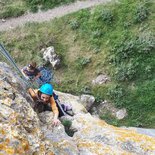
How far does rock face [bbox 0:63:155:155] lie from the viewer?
9.77 m

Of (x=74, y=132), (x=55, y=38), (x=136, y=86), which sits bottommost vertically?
(x=136, y=86)

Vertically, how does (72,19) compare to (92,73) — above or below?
above

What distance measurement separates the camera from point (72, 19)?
1225 inches

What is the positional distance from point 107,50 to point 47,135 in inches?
657

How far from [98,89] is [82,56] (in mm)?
2916

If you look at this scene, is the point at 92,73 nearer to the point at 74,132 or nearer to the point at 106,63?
the point at 106,63

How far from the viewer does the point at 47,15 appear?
32156 millimetres

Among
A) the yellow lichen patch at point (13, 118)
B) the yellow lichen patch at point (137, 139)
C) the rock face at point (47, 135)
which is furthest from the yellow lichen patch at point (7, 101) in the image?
the yellow lichen patch at point (137, 139)

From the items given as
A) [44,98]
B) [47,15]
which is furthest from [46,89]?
[47,15]

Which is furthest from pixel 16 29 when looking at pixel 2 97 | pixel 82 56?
pixel 2 97

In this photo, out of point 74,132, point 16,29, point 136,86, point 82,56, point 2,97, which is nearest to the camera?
point 2,97

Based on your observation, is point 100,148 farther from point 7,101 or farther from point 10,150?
point 10,150

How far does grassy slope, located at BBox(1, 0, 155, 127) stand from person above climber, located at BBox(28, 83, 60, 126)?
11908 millimetres

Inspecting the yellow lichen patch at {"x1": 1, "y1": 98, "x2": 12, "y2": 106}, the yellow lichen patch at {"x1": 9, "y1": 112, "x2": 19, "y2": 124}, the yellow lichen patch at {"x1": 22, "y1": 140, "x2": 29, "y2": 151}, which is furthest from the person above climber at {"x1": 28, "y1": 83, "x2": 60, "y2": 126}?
the yellow lichen patch at {"x1": 22, "y1": 140, "x2": 29, "y2": 151}
